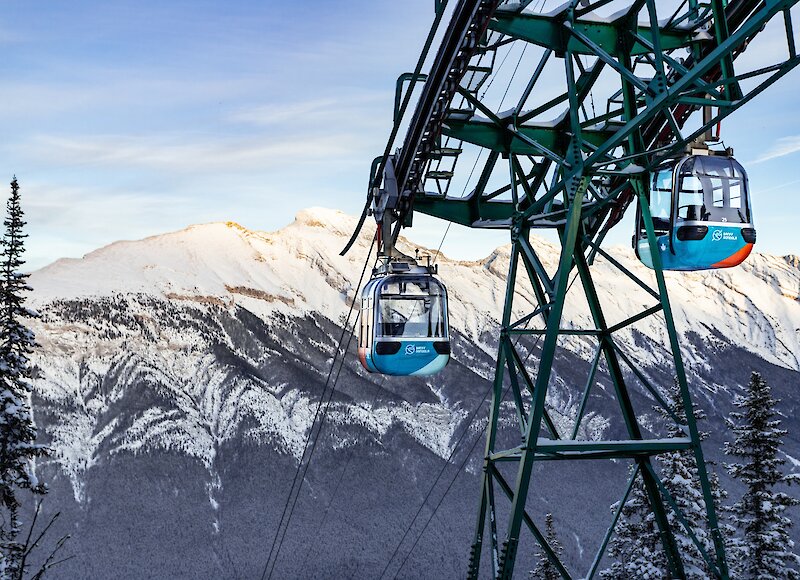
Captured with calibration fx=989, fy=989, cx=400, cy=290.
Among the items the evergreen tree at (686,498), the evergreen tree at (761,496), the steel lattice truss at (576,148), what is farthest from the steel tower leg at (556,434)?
the evergreen tree at (761,496)

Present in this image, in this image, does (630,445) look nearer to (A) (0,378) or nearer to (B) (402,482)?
(A) (0,378)

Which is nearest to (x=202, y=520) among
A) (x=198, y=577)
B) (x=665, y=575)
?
(x=198, y=577)

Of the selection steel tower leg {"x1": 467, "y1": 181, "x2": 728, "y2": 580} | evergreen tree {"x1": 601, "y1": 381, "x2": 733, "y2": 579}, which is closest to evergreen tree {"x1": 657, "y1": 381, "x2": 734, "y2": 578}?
evergreen tree {"x1": 601, "y1": 381, "x2": 733, "y2": 579}

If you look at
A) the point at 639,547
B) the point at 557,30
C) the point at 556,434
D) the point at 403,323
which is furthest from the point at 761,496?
the point at 557,30

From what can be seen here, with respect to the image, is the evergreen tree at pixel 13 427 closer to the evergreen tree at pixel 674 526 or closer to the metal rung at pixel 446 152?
the metal rung at pixel 446 152

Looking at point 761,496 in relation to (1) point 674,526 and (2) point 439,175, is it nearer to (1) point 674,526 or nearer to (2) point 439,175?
(1) point 674,526

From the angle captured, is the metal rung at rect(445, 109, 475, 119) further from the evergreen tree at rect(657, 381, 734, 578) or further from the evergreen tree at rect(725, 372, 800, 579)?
the evergreen tree at rect(725, 372, 800, 579)
